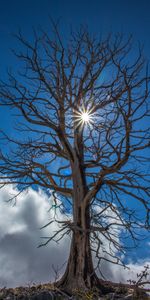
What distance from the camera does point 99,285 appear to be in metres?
6.53

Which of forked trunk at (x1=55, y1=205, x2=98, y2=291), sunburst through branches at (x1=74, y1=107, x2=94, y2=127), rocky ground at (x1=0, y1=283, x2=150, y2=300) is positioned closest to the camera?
rocky ground at (x1=0, y1=283, x2=150, y2=300)

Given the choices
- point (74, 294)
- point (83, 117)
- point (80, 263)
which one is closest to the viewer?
point (74, 294)

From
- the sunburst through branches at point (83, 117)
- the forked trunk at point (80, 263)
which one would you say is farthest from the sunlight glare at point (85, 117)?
the forked trunk at point (80, 263)

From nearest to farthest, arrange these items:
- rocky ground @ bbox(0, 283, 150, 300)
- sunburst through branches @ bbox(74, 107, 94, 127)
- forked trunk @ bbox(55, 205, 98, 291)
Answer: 1. rocky ground @ bbox(0, 283, 150, 300)
2. forked trunk @ bbox(55, 205, 98, 291)
3. sunburst through branches @ bbox(74, 107, 94, 127)

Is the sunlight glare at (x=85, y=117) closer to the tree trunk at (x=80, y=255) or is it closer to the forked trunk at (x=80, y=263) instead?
the tree trunk at (x=80, y=255)

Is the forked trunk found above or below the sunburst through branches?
below

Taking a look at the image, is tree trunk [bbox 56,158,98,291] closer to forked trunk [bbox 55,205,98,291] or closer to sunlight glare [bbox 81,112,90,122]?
forked trunk [bbox 55,205,98,291]

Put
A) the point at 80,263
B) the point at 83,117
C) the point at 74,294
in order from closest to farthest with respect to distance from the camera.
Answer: the point at 74,294 → the point at 80,263 → the point at 83,117

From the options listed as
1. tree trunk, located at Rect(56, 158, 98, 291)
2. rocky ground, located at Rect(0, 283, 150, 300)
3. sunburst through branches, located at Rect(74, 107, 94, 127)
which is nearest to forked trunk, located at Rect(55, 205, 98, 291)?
tree trunk, located at Rect(56, 158, 98, 291)

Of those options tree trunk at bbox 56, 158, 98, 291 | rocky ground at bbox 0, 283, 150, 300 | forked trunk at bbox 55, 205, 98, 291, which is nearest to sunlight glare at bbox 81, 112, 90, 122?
tree trunk at bbox 56, 158, 98, 291

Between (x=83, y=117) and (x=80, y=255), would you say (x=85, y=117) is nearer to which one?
(x=83, y=117)

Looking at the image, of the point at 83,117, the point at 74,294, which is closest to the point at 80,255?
the point at 74,294

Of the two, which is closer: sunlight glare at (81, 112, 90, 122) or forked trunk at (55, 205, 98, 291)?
forked trunk at (55, 205, 98, 291)

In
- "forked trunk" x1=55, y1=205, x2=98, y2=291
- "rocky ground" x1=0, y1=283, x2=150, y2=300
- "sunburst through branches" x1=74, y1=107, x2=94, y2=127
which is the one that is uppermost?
"sunburst through branches" x1=74, y1=107, x2=94, y2=127
